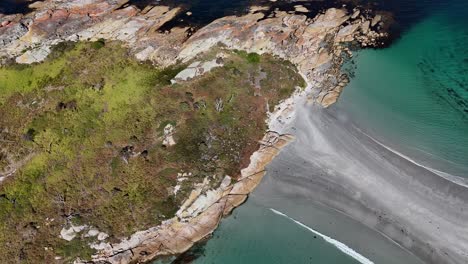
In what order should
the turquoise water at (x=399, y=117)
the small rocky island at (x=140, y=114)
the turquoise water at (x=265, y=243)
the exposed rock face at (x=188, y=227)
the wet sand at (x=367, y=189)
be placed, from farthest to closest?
the small rocky island at (x=140, y=114) → the exposed rock face at (x=188, y=227) → the turquoise water at (x=399, y=117) → the turquoise water at (x=265, y=243) → the wet sand at (x=367, y=189)

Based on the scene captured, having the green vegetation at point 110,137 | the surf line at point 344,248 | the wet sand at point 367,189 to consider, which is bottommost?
the surf line at point 344,248

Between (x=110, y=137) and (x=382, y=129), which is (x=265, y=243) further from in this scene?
(x=110, y=137)

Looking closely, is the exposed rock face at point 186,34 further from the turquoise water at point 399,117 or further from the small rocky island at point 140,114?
the turquoise water at point 399,117

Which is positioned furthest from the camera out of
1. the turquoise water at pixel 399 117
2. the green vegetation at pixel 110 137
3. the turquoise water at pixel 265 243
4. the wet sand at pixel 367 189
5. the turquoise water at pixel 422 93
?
the turquoise water at pixel 422 93

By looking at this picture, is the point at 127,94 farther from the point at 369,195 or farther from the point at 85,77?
the point at 369,195

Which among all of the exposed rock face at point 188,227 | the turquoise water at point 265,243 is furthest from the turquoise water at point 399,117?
the exposed rock face at point 188,227
